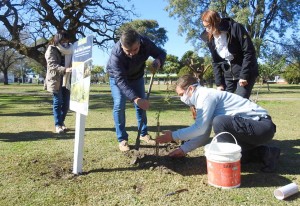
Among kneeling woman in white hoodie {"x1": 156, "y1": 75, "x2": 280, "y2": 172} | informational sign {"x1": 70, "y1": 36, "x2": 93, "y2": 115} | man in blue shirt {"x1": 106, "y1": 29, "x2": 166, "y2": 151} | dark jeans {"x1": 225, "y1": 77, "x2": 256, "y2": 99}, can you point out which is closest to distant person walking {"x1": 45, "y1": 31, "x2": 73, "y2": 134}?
man in blue shirt {"x1": 106, "y1": 29, "x2": 166, "y2": 151}

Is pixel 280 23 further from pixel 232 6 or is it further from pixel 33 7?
pixel 33 7

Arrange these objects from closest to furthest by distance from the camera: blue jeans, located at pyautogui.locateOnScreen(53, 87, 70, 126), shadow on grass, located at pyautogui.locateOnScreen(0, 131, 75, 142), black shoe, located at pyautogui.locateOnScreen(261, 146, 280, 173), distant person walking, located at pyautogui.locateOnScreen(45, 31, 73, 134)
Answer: black shoe, located at pyautogui.locateOnScreen(261, 146, 280, 173)
shadow on grass, located at pyautogui.locateOnScreen(0, 131, 75, 142)
distant person walking, located at pyautogui.locateOnScreen(45, 31, 73, 134)
blue jeans, located at pyautogui.locateOnScreen(53, 87, 70, 126)

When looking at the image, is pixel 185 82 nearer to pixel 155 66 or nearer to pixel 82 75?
pixel 155 66

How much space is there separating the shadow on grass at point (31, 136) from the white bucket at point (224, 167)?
3139 mm

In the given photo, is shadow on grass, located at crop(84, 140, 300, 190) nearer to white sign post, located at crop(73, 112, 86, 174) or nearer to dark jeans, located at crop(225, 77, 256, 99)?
white sign post, located at crop(73, 112, 86, 174)

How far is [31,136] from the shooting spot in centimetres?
588

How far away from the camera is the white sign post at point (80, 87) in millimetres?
3371

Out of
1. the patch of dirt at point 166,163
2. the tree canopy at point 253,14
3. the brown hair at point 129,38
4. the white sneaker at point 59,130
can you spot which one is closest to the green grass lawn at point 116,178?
the patch of dirt at point 166,163

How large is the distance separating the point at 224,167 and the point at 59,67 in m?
3.73

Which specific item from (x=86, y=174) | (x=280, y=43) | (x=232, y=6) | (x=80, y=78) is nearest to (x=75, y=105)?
(x=80, y=78)

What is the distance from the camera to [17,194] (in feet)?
10.2

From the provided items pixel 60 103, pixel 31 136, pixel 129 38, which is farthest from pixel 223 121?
pixel 31 136

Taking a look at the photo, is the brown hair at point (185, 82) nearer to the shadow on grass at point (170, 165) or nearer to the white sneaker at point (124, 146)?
the shadow on grass at point (170, 165)

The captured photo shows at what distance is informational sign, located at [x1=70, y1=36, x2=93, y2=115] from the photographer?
11.0 ft
